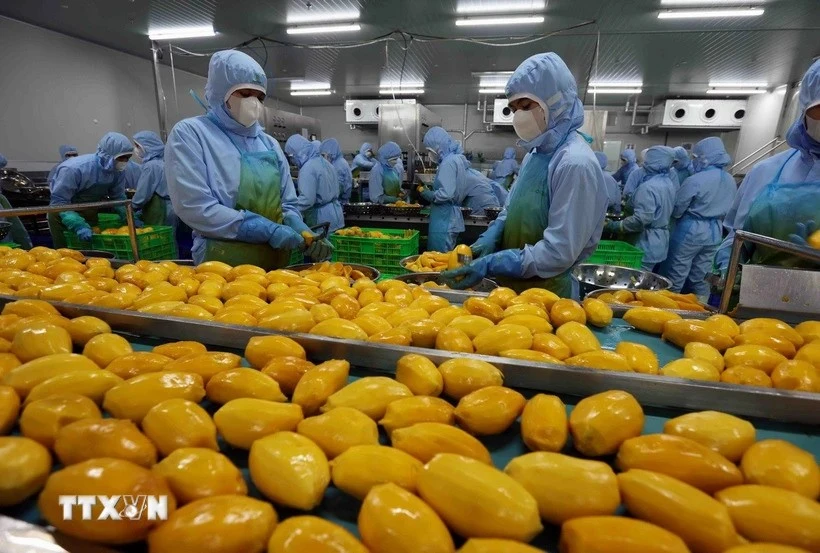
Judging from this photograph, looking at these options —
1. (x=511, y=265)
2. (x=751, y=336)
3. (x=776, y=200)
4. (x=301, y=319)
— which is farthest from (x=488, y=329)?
(x=776, y=200)

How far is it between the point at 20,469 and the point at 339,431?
53cm

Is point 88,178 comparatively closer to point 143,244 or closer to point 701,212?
point 143,244

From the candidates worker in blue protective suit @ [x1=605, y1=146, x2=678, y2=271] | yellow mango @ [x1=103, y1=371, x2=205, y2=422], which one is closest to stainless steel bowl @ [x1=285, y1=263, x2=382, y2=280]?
yellow mango @ [x1=103, y1=371, x2=205, y2=422]

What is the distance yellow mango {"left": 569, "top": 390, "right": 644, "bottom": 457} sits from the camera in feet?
2.56

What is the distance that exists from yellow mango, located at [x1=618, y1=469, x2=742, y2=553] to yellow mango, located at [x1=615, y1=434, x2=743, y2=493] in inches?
1.6

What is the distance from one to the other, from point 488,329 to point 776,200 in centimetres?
242

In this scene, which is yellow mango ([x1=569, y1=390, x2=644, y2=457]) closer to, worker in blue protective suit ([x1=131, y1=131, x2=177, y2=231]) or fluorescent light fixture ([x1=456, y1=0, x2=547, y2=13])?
fluorescent light fixture ([x1=456, y1=0, x2=547, y2=13])

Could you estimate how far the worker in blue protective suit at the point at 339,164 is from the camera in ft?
30.6

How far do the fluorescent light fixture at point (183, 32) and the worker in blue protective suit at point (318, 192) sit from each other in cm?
236

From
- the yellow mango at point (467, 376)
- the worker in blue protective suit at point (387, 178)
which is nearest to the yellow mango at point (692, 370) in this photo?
the yellow mango at point (467, 376)

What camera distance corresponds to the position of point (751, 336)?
1.25m

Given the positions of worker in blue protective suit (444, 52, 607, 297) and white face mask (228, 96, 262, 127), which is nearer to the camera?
worker in blue protective suit (444, 52, 607, 297)

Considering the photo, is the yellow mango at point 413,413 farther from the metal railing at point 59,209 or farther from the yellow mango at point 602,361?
the metal railing at point 59,209

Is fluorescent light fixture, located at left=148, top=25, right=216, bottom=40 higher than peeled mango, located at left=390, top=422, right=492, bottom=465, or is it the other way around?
fluorescent light fixture, located at left=148, top=25, right=216, bottom=40
